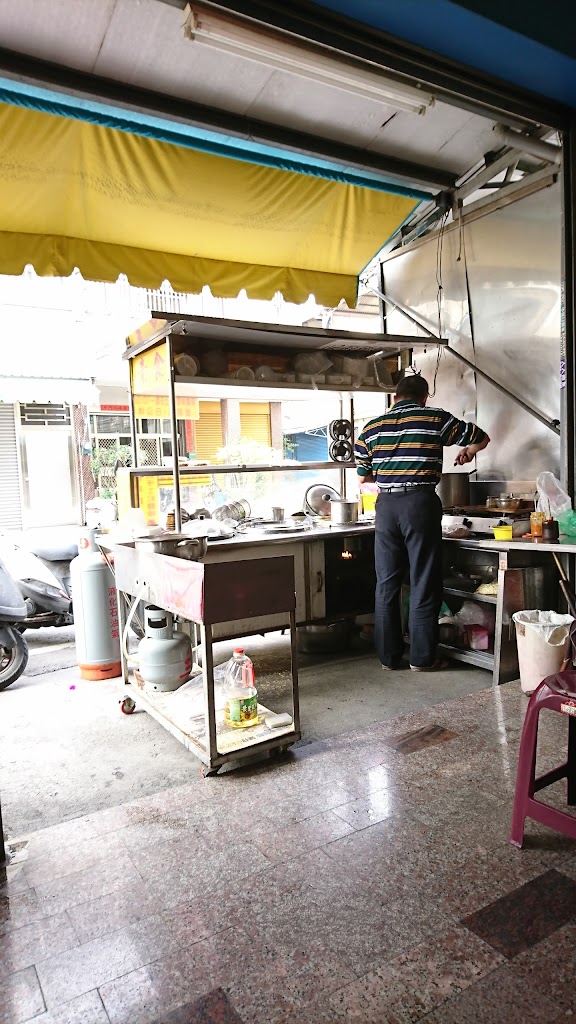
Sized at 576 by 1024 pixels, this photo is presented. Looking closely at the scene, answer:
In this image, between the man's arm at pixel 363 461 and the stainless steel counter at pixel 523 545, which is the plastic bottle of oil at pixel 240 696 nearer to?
the stainless steel counter at pixel 523 545

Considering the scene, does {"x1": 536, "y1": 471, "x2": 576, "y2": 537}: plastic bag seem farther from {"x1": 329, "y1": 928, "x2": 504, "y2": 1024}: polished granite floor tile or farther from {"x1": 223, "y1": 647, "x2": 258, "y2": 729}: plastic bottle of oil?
{"x1": 329, "y1": 928, "x2": 504, "y2": 1024}: polished granite floor tile

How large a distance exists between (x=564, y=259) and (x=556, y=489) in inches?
58.9

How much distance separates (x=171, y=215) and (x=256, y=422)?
30.9ft

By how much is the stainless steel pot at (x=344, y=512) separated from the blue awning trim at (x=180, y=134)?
238 cm

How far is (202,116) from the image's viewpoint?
358 centimetres

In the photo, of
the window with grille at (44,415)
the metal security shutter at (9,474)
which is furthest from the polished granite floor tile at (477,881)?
the window with grille at (44,415)

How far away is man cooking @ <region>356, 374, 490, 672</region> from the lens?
13.3ft

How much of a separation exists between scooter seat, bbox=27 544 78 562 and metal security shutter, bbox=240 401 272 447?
7343 millimetres

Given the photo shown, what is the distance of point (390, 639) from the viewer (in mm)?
4305

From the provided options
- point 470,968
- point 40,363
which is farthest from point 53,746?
point 40,363

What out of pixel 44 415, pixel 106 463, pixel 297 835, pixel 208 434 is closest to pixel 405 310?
pixel 297 835

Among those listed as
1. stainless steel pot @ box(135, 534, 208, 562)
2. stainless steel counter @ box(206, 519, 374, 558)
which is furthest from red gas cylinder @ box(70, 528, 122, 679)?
stainless steel pot @ box(135, 534, 208, 562)

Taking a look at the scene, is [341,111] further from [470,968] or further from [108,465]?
[108,465]

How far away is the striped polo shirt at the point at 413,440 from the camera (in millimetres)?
4074
